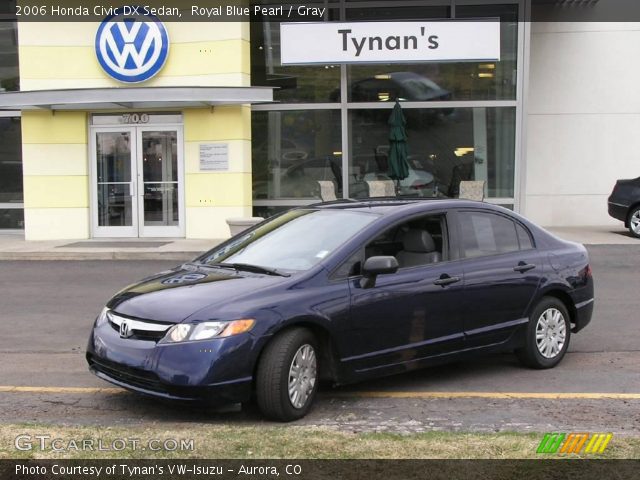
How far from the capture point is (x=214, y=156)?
16.2 meters

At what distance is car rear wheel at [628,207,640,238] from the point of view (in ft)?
53.8

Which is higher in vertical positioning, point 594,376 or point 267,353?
point 267,353

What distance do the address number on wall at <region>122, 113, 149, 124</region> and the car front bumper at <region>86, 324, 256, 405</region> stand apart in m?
12.2

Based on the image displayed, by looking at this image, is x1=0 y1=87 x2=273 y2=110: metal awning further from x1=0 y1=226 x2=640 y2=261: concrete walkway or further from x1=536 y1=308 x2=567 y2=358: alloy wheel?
x1=536 y1=308 x2=567 y2=358: alloy wheel

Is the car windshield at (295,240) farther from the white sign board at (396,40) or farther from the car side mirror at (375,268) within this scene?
the white sign board at (396,40)

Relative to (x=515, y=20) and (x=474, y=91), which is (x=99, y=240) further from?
(x=515, y=20)

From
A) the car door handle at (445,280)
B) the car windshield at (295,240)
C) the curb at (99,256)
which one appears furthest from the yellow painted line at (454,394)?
the curb at (99,256)

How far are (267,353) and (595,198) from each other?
649 inches

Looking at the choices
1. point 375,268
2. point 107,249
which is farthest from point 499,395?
point 107,249

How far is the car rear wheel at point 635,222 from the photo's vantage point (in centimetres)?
1641

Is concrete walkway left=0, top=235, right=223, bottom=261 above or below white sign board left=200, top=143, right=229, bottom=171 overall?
below

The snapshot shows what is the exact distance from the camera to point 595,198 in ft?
64.2

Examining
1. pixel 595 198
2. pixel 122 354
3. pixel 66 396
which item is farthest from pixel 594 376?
pixel 595 198

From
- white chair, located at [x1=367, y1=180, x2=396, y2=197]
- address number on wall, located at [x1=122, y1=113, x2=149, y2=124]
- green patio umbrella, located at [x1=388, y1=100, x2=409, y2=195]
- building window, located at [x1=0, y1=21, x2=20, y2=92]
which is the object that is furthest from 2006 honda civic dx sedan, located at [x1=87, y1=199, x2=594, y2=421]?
building window, located at [x1=0, y1=21, x2=20, y2=92]
